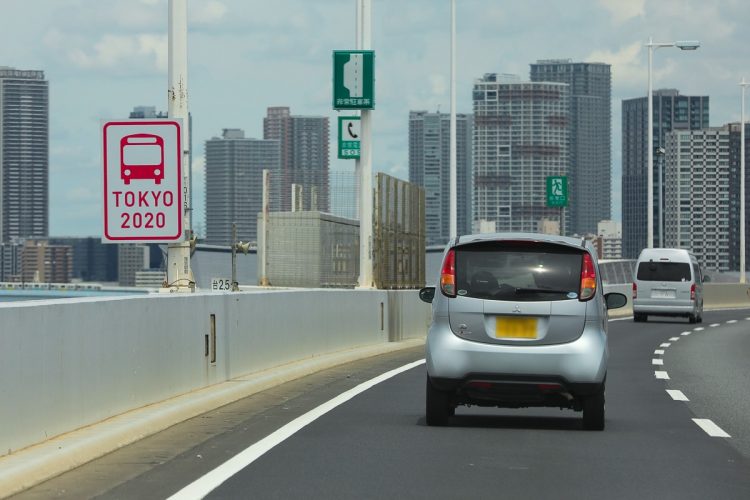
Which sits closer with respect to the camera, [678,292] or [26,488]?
[26,488]

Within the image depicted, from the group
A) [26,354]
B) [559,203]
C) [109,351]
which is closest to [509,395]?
[109,351]

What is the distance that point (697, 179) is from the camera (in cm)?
13562

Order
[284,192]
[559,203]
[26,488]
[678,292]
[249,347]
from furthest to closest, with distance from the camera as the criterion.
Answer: [559,203], [678,292], [284,192], [249,347], [26,488]

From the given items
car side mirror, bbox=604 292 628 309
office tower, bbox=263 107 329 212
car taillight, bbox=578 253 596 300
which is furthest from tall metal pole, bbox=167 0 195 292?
office tower, bbox=263 107 329 212

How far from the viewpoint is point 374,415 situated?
1382 centimetres

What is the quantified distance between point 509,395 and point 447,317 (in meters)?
0.80

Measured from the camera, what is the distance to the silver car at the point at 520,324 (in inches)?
488

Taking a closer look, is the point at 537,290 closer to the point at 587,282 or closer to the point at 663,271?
the point at 587,282

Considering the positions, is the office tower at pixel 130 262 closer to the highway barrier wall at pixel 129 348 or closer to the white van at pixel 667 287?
the white van at pixel 667 287

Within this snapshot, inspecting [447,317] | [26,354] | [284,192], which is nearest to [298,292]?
[447,317]

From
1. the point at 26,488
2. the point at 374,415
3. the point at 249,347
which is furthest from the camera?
the point at 249,347

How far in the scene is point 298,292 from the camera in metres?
19.5

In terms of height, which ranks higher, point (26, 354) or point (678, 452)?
point (26, 354)

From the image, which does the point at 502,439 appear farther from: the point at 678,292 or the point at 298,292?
the point at 678,292
